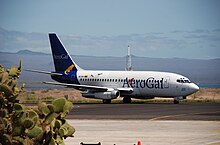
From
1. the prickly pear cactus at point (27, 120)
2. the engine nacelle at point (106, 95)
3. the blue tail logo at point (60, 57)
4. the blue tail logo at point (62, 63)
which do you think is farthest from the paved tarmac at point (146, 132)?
the blue tail logo at point (60, 57)

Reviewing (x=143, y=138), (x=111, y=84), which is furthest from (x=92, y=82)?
(x=143, y=138)

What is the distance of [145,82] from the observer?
58.4 m

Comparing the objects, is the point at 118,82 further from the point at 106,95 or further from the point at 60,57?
the point at 60,57

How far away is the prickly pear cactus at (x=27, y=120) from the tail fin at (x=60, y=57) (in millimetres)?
51677

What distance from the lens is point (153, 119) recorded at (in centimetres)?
3600

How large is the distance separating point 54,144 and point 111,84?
163 ft

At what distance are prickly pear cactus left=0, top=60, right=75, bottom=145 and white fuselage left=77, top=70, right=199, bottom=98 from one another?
1759 inches

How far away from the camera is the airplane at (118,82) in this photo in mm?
56969

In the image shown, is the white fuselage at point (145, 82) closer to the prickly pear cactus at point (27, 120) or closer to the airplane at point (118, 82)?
the airplane at point (118, 82)

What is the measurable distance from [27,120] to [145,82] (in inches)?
1845

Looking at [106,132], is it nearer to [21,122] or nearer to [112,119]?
[112,119]

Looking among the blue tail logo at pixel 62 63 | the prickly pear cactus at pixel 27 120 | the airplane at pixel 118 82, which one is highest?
the blue tail logo at pixel 62 63

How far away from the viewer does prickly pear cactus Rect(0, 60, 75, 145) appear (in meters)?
11.9

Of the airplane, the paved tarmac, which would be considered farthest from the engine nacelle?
the paved tarmac
